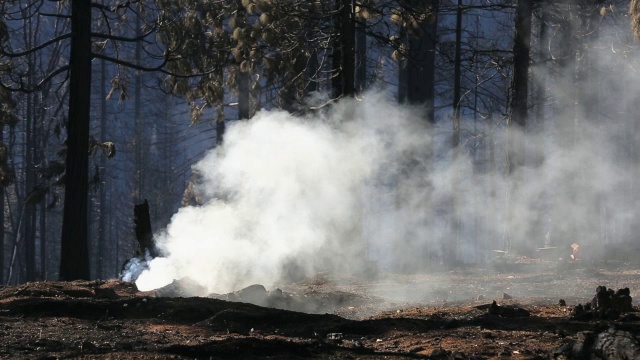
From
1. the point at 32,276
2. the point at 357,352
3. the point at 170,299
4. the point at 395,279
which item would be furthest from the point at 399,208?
the point at 357,352

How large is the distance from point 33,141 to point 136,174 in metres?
16.8

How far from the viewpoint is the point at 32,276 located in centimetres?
2998

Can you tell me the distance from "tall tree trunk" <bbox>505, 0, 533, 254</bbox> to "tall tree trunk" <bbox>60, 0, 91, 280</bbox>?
9458mm

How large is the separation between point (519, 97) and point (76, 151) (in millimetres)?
10134

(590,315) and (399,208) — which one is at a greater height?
(399,208)

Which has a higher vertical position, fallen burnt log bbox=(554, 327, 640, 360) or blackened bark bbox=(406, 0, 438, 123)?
blackened bark bbox=(406, 0, 438, 123)

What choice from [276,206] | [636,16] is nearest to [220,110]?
[276,206]

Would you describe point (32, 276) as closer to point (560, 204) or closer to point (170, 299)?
point (560, 204)

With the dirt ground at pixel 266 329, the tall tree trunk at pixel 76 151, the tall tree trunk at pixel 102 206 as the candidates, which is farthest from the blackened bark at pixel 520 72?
the tall tree trunk at pixel 102 206

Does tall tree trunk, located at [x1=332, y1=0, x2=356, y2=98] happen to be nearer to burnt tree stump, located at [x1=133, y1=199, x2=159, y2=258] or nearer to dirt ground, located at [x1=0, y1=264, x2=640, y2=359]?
burnt tree stump, located at [x1=133, y1=199, x2=159, y2=258]

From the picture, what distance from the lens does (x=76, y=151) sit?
15.6 metres

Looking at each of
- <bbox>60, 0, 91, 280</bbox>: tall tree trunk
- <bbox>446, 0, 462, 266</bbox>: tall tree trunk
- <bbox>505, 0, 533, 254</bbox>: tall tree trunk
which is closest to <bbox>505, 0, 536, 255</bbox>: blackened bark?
<bbox>505, 0, 533, 254</bbox>: tall tree trunk

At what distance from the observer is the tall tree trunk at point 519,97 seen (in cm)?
1919

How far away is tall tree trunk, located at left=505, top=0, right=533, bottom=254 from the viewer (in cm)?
1919
